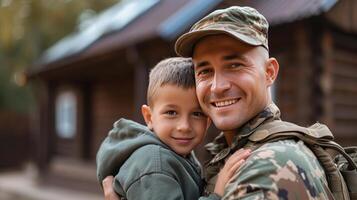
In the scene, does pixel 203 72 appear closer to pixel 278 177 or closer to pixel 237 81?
pixel 237 81

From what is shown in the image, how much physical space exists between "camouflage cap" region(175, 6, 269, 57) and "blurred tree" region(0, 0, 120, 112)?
1842 cm

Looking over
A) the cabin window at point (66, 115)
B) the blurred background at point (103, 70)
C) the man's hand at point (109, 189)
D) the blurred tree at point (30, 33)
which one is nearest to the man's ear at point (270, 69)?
the man's hand at point (109, 189)

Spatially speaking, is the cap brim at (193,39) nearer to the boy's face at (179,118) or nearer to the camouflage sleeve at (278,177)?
the boy's face at (179,118)

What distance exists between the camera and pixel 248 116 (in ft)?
5.84

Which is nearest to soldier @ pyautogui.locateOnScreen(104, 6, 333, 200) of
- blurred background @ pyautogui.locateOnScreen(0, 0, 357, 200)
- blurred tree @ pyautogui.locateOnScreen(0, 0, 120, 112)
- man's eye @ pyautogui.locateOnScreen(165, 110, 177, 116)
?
man's eye @ pyautogui.locateOnScreen(165, 110, 177, 116)

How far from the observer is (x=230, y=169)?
5.41ft

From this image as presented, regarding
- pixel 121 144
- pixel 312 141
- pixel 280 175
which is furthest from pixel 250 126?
pixel 121 144

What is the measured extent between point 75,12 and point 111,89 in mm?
10760

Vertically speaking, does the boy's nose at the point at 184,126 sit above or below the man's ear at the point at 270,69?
below

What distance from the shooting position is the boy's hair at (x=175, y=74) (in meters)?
2.05

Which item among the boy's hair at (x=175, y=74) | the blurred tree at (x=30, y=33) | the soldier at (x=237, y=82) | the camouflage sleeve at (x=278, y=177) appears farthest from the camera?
the blurred tree at (x=30, y=33)

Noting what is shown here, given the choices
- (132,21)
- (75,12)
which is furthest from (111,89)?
(75,12)

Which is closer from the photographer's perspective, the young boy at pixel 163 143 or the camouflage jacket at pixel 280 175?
the camouflage jacket at pixel 280 175

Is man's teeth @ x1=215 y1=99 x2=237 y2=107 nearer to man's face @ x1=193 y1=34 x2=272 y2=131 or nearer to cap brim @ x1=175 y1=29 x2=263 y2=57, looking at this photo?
man's face @ x1=193 y1=34 x2=272 y2=131
